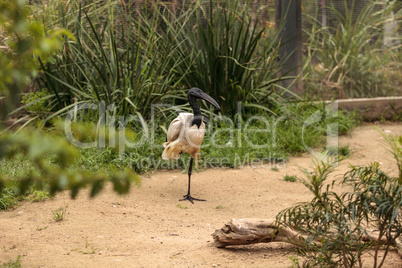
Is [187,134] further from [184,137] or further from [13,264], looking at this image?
[13,264]

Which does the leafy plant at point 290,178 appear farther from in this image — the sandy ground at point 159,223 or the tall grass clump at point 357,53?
the tall grass clump at point 357,53

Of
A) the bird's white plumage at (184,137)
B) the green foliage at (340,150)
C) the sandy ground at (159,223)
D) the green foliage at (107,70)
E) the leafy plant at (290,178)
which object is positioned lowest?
the sandy ground at (159,223)

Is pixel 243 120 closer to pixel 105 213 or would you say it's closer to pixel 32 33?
pixel 105 213

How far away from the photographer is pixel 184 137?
4785 millimetres

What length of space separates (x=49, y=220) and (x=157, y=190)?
1297 millimetres

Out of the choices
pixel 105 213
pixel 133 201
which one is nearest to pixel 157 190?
pixel 133 201

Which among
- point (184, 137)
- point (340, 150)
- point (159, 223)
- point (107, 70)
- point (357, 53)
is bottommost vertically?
point (159, 223)

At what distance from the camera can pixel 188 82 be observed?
6.84m

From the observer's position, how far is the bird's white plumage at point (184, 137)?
187 inches

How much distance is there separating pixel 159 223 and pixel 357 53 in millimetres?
5989

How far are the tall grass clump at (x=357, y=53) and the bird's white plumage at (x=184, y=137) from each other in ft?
13.7

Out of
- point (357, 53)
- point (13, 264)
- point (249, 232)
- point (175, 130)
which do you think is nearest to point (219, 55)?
point (175, 130)

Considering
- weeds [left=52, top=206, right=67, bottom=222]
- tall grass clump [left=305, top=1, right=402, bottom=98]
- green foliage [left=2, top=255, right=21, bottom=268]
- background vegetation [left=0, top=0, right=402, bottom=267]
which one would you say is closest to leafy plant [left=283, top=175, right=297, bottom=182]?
background vegetation [left=0, top=0, right=402, bottom=267]

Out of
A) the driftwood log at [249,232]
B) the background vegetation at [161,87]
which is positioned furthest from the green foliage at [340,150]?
the driftwood log at [249,232]
